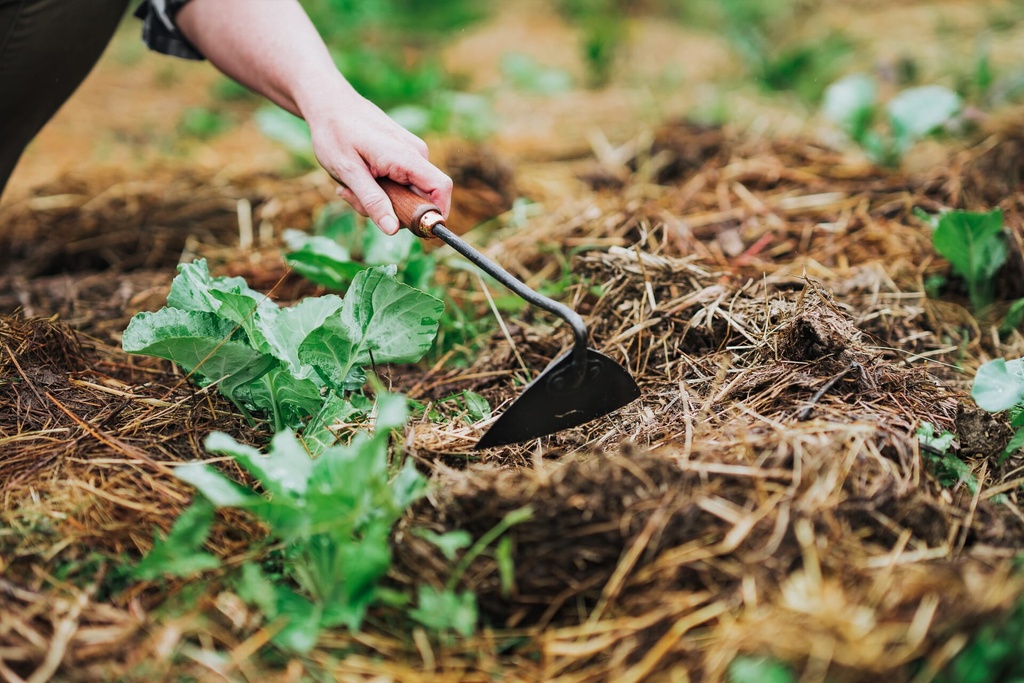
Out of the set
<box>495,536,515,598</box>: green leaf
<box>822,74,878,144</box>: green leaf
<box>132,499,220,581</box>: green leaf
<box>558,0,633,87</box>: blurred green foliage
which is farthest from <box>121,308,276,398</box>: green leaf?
<box>558,0,633,87</box>: blurred green foliage

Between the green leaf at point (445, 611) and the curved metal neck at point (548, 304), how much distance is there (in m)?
0.52

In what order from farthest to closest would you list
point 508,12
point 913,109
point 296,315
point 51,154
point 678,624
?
point 508,12 → point 51,154 → point 913,109 → point 296,315 → point 678,624

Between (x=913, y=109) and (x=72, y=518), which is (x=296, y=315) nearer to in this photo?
(x=72, y=518)

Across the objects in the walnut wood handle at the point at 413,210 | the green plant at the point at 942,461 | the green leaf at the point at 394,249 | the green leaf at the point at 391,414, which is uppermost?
the walnut wood handle at the point at 413,210

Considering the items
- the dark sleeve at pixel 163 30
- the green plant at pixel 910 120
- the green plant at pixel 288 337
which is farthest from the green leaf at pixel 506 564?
the green plant at pixel 910 120

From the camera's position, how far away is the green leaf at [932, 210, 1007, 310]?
189 cm

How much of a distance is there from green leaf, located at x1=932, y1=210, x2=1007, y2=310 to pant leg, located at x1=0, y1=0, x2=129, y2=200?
87.4 inches

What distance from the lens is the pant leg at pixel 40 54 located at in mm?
1841

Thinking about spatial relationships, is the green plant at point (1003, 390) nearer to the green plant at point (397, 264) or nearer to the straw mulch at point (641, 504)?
the straw mulch at point (641, 504)

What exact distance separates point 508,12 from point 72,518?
5.47 m

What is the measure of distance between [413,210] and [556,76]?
303 cm

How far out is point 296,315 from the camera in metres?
1.52

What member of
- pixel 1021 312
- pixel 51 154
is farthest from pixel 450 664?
pixel 51 154

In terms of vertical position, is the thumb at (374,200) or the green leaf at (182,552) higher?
the thumb at (374,200)
